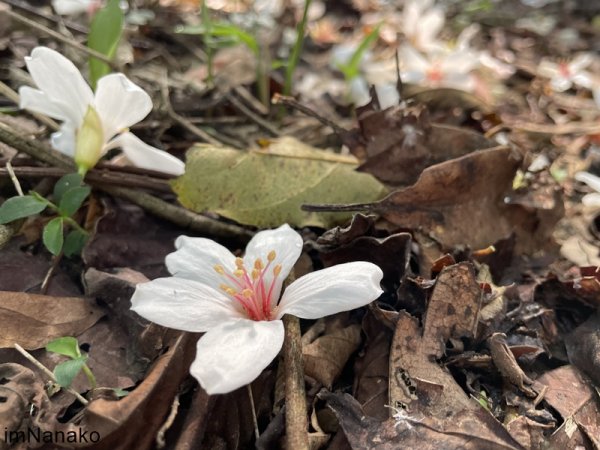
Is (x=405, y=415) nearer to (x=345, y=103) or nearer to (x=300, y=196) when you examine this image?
(x=300, y=196)

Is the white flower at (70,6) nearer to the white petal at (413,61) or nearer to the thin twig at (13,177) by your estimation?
the thin twig at (13,177)

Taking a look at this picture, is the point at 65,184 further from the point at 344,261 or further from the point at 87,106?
the point at 344,261

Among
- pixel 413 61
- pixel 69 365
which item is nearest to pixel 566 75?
pixel 413 61

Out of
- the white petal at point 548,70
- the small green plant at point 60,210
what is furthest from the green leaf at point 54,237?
the white petal at point 548,70

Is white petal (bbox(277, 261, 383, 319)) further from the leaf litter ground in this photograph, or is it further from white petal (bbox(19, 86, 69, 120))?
white petal (bbox(19, 86, 69, 120))

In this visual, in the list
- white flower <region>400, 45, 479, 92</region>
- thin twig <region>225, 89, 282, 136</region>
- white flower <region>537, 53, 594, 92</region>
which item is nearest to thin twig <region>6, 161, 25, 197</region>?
thin twig <region>225, 89, 282, 136</region>
